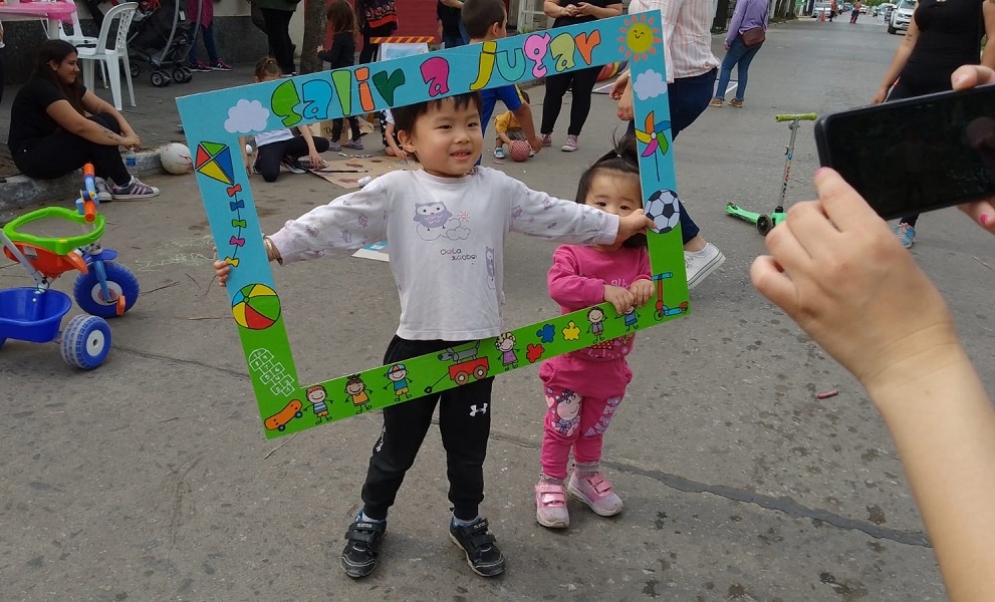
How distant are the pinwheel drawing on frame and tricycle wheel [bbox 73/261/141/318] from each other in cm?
278

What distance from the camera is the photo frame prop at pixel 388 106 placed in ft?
5.89

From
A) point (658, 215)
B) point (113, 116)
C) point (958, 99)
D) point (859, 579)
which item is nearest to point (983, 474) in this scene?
point (958, 99)

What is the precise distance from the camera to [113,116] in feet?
18.5

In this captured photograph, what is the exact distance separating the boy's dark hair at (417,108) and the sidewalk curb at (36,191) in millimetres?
4422

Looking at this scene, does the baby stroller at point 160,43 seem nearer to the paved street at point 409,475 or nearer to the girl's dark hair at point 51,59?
the girl's dark hair at point 51,59

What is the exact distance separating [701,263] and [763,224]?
4.95 ft

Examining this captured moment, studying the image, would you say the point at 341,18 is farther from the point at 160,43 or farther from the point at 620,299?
the point at 620,299

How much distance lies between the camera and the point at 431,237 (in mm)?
2061

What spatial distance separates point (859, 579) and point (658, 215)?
131 centimetres

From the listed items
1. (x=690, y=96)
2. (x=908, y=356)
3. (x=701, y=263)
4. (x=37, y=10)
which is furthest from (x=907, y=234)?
(x=37, y=10)

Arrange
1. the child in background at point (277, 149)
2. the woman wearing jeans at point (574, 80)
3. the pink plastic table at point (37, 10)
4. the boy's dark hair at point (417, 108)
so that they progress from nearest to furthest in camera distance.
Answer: the boy's dark hair at point (417, 108) → the pink plastic table at point (37, 10) → the child in background at point (277, 149) → the woman wearing jeans at point (574, 80)

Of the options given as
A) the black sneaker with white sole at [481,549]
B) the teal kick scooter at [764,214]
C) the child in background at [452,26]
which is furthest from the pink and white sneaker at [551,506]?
the child in background at [452,26]

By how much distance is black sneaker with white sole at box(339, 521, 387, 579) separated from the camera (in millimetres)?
2326

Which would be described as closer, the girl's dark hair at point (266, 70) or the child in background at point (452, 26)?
the girl's dark hair at point (266, 70)
